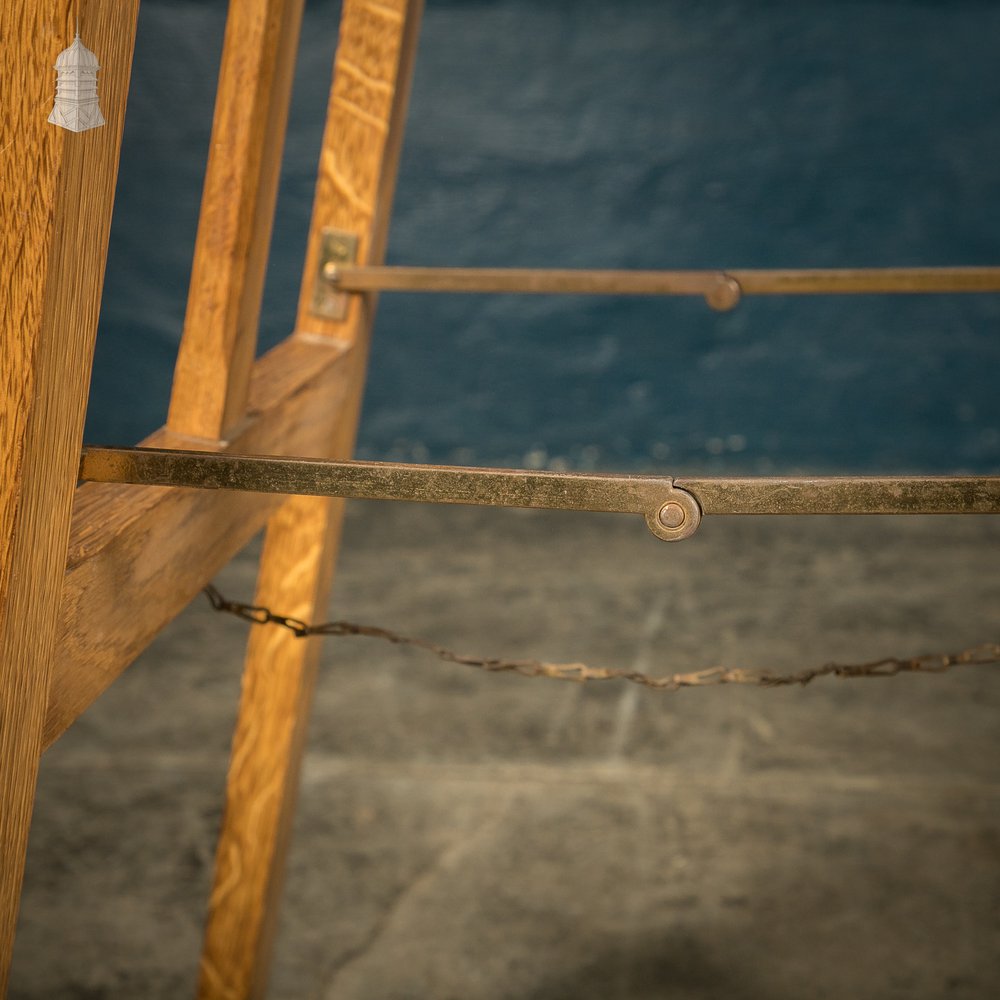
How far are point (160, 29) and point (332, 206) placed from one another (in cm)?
313

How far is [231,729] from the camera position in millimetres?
2990

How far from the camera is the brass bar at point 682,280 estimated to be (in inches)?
66.8

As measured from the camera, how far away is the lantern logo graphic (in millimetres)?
811

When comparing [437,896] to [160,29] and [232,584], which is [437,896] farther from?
[160,29]

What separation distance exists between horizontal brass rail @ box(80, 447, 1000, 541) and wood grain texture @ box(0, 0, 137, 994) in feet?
0.30

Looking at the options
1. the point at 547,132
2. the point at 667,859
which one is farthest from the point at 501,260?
the point at 667,859

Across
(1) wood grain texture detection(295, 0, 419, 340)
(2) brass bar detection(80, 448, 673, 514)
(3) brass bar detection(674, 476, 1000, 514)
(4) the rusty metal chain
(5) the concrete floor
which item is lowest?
(5) the concrete floor

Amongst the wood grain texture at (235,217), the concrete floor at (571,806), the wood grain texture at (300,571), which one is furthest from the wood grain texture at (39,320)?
the concrete floor at (571,806)

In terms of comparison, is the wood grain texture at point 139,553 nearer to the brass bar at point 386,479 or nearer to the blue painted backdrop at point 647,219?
the brass bar at point 386,479

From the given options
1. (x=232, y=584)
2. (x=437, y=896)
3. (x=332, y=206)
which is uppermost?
(x=332, y=206)

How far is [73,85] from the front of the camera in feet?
2.67

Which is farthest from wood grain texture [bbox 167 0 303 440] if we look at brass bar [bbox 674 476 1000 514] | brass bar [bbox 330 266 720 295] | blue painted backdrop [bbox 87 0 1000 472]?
blue painted backdrop [bbox 87 0 1000 472]

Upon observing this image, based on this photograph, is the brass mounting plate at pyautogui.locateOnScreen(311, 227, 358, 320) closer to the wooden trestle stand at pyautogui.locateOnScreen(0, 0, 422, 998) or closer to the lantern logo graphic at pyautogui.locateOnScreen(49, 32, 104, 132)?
the wooden trestle stand at pyautogui.locateOnScreen(0, 0, 422, 998)

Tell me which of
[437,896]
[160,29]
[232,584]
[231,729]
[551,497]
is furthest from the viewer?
[160,29]
